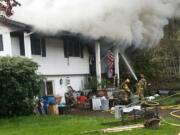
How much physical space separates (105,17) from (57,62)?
4028mm

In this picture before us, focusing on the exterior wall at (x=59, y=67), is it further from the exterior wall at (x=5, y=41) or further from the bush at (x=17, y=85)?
the bush at (x=17, y=85)

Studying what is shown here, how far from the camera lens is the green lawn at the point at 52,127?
1461 centimetres

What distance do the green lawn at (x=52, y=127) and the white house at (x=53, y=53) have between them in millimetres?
5120

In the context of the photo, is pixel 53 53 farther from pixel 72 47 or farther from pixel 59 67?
pixel 72 47

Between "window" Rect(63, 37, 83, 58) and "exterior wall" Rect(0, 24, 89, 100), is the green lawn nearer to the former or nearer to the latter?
"exterior wall" Rect(0, 24, 89, 100)

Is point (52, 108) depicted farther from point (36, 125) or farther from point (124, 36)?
point (124, 36)

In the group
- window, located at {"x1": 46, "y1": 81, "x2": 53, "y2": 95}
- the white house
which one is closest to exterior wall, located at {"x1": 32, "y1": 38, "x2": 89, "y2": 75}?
the white house

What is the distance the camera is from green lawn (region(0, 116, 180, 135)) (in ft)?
47.9

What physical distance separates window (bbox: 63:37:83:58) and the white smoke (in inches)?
51.2

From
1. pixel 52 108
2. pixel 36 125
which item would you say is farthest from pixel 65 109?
pixel 36 125

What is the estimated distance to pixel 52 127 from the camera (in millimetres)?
16969

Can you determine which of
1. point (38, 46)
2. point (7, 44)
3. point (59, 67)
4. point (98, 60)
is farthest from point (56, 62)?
point (7, 44)

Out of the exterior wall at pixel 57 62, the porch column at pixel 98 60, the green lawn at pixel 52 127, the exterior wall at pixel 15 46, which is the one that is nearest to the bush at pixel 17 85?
the green lawn at pixel 52 127

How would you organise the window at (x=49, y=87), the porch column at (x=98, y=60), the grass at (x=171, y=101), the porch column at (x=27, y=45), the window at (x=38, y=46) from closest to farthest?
the porch column at (x=27, y=45) → the grass at (x=171, y=101) → the window at (x=38, y=46) → the window at (x=49, y=87) → the porch column at (x=98, y=60)
